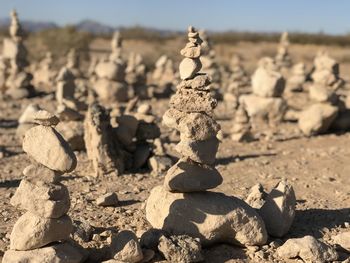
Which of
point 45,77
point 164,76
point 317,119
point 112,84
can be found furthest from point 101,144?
point 164,76

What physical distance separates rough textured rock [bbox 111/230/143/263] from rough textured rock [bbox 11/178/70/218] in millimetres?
690

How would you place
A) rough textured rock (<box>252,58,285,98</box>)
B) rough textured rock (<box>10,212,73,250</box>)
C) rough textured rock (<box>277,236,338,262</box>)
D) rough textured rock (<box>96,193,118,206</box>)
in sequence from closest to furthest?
rough textured rock (<box>10,212,73,250</box>), rough textured rock (<box>277,236,338,262</box>), rough textured rock (<box>96,193,118,206</box>), rough textured rock (<box>252,58,285,98</box>)

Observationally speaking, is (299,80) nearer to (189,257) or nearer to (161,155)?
(161,155)

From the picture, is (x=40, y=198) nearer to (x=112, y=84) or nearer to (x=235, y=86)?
(x=112, y=84)

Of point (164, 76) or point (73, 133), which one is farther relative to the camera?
point (164, 76)

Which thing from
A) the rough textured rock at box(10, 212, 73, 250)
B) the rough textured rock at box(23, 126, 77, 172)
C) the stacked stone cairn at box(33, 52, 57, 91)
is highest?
the rough textured rock at box(23, 126, 77, 172)

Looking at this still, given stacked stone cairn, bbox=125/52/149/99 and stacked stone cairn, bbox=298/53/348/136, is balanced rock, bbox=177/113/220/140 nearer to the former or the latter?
stacked stone cairn, bbox=298/53/348/136

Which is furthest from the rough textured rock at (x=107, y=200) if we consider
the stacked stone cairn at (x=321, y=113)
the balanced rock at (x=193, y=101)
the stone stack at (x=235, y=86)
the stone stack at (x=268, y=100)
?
the stone stack at (x=235, y=86)

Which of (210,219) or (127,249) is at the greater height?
(210,219)

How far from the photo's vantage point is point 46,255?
513 centimetres

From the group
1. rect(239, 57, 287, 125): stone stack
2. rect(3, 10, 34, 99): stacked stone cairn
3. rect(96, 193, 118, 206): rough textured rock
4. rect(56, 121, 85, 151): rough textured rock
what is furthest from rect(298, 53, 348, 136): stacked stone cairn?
rect(3, 10, 34, 99): stacked stone cairn

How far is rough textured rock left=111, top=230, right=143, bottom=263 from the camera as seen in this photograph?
17.4ft

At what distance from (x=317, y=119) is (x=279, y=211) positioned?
702 centimetres

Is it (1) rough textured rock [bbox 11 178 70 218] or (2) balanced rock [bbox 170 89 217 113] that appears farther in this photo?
(2) balanced rock [bbox 170 89 217 113]
